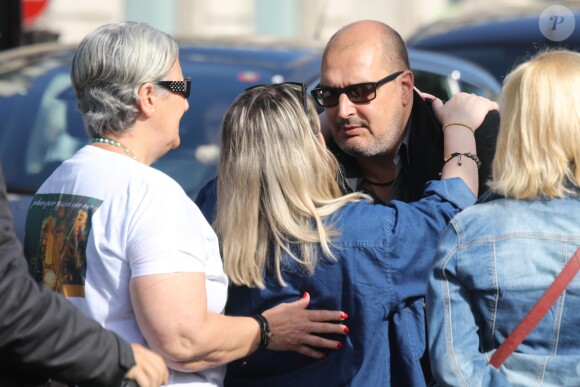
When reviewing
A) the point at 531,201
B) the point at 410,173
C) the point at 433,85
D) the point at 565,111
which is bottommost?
the point at 433,85

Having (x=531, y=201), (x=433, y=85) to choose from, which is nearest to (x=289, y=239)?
(x=531, y=201)

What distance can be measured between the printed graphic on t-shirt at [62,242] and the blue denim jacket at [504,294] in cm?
91

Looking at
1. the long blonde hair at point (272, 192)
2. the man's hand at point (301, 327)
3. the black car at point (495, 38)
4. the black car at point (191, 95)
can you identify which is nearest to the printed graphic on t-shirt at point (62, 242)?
the long blonde hair at point (272, 192)

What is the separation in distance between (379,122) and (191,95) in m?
1.98

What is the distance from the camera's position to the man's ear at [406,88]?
4.31 meters

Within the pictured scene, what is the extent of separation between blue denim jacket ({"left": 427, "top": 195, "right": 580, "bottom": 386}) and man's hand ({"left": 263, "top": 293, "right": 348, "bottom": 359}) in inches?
15.2

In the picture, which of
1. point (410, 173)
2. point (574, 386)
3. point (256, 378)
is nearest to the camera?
point (574, 386)

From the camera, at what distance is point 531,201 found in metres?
3.04

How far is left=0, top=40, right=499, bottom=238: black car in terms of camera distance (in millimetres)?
→ 5719

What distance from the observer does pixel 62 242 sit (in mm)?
3178

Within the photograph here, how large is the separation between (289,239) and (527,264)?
0.73 m

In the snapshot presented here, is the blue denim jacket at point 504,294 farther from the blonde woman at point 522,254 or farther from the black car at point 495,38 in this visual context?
the black car at point 495,38

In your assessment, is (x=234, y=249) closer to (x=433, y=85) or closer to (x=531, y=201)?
(x=531, y=201)

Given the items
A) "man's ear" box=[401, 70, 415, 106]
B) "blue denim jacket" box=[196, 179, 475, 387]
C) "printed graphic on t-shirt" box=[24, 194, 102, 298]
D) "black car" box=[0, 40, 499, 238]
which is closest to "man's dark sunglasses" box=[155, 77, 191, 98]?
"printed graphic on t-shirt" box=[24, 194, 102, 298]
